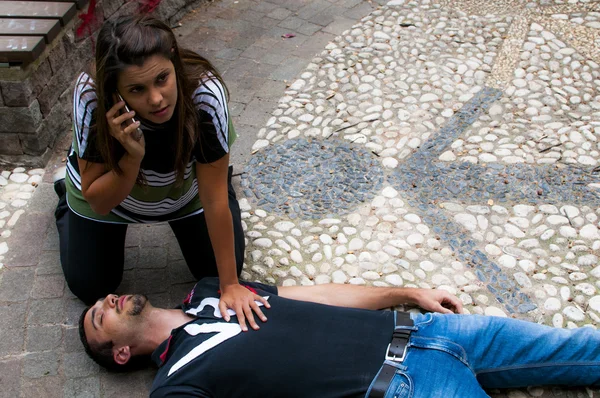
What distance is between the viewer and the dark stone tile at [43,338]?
3191 millimetres

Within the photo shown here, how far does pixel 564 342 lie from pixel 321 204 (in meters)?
1.70

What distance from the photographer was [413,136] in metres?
4.51

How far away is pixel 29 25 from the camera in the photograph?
4180 millimetres

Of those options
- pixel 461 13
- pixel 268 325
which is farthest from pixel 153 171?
pixel 461 13

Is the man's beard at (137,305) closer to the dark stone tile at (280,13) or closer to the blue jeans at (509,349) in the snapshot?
the blue jeans at (509,349)

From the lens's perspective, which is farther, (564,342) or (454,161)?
(454,161)

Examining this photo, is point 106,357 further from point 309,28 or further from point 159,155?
point 309,28

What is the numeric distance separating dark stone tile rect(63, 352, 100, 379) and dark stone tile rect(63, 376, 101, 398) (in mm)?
31

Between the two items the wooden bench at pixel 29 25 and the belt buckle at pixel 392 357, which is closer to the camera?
the belt buckle at pixel 392 357

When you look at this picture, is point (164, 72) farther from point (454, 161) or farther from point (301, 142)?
point (454, 161)

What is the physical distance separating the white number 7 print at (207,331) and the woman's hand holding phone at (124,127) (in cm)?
80

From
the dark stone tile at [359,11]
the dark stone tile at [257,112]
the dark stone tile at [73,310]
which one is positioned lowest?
the dark stone tile at [73,310]

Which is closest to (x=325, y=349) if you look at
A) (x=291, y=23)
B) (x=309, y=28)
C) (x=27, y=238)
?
(x=27, y=238)

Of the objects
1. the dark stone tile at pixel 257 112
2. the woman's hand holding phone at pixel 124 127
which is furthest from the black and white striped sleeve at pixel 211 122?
the dark stone tile at pixel 257 112
